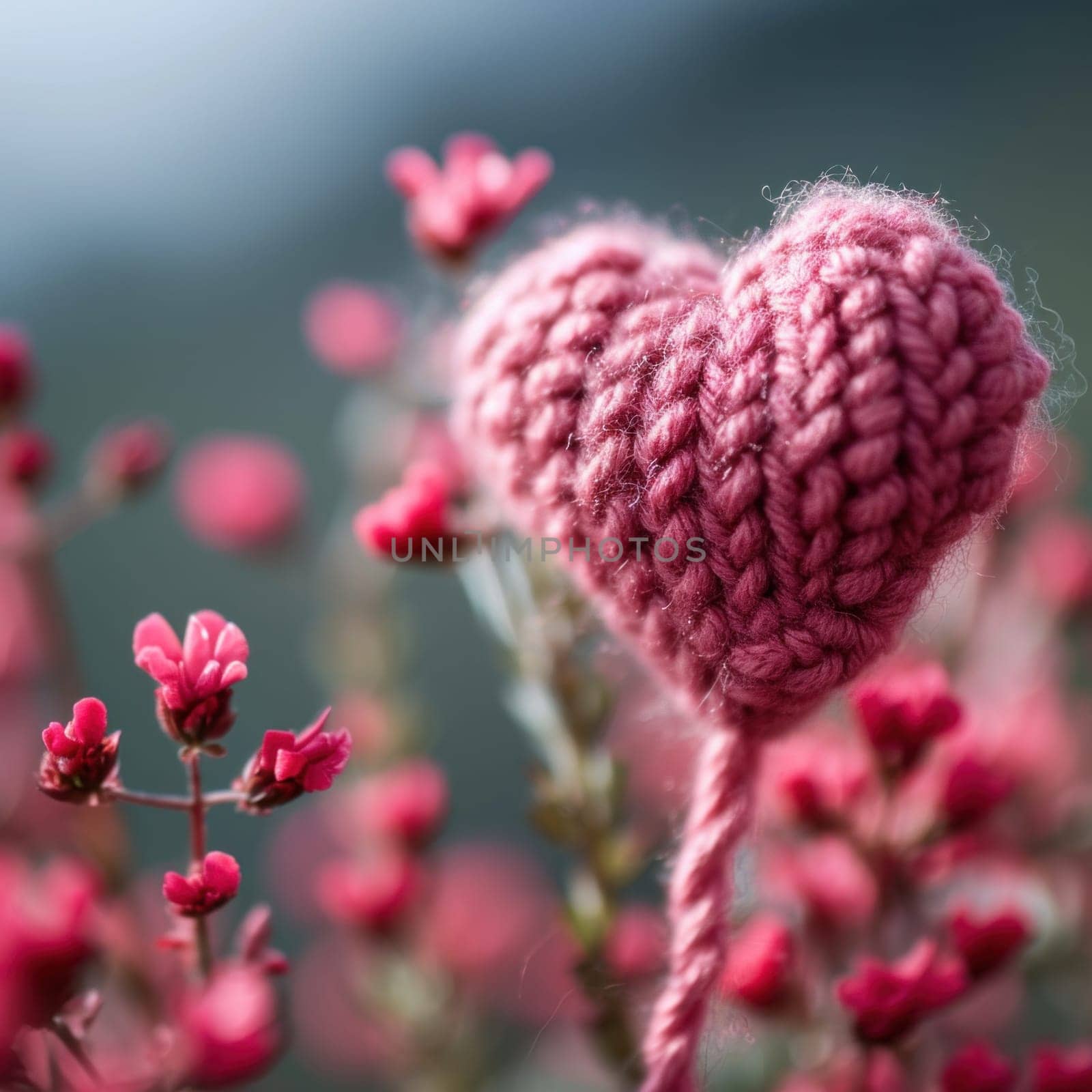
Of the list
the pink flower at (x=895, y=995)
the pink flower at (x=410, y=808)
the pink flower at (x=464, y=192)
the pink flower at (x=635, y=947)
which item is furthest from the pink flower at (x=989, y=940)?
the pink flower at (x=464, y=192)

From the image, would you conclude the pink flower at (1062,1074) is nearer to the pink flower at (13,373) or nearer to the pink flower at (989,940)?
the pink flower at (989,940)

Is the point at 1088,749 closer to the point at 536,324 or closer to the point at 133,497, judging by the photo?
the point at 536,324

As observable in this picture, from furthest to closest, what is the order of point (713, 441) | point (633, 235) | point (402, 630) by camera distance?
point (402, 630) < point (633, 235) < point (713, 441)

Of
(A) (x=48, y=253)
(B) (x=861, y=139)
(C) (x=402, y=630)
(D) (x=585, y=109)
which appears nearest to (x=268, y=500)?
(C) (x=402, y=630)

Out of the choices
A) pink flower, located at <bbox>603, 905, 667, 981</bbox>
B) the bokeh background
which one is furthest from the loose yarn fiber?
the bokeh background

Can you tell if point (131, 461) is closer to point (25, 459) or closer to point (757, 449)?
point (25, 459)

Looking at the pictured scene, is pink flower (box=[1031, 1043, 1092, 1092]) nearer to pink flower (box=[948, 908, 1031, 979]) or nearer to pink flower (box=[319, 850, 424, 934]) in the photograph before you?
pink flower (box=[948, 908, 1031, 979])

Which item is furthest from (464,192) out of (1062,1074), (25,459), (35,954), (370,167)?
(370,167)
